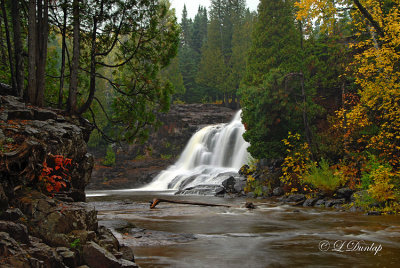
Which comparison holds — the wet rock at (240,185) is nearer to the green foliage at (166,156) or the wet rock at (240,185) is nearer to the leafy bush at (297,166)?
the leafy bush at (297,166)

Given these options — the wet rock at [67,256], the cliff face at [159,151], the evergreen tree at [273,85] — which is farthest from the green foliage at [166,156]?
the wet rock at [67,256]

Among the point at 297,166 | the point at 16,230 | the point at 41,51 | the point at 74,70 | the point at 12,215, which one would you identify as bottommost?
the point at 297,166

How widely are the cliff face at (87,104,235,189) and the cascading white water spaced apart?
247 centimetres

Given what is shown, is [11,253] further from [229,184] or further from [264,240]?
[229,184]

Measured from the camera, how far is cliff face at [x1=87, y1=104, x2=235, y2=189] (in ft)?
114

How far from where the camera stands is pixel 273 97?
17.5m

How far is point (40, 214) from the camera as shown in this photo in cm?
425

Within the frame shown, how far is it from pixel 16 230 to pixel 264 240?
5136mm

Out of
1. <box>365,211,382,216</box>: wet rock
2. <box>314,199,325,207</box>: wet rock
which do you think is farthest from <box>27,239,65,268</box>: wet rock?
<box>314,199,325,207</box>: wet rock

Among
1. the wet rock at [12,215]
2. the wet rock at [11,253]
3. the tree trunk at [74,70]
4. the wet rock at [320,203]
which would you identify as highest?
the tree trunk at [74,70]

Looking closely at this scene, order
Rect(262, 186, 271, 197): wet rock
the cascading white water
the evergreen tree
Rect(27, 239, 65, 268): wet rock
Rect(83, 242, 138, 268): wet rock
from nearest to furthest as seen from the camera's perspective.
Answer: Rect(27, 239, 65, 268): wet rock < Rect(83, 242, 138, 268): wet rock < the evergreen tree < Rect(262, 186, 271, 197): wet rock < the cascading white water

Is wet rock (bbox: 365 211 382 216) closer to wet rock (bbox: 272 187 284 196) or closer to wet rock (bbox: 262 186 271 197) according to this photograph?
wet rock (bbox: 272 187 284 196)

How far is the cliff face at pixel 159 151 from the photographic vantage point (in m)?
34.6

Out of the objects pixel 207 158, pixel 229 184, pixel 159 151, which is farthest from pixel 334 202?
pixel 159 151
